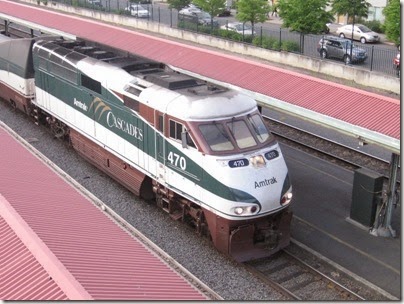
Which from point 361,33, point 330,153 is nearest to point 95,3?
point 361,33

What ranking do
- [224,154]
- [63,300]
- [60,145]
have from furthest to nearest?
[60,145], [224,154], [63,300]

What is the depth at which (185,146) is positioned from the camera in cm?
1348

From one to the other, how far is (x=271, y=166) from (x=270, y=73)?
6.59 meters

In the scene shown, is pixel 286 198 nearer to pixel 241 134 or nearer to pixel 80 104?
pixel 241 134

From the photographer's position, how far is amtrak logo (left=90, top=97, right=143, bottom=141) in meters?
15.6

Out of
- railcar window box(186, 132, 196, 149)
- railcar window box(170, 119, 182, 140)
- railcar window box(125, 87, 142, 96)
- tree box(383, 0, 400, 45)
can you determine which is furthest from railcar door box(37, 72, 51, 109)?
tree box(383, 0, 400, 45)

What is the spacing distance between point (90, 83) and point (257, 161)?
7194 mm

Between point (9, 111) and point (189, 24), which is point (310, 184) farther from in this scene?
point (189, 24)

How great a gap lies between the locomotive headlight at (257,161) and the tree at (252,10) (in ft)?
87.5

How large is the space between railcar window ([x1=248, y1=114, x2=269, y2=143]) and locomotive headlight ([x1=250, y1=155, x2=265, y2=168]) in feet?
2.01

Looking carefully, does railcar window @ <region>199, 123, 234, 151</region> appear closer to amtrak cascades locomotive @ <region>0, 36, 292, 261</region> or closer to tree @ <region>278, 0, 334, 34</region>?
amtrak cascades locomotive @ <region>0, 36, 292, 261</region>

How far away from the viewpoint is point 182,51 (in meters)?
23.4

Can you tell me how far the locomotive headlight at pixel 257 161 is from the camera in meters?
12.9

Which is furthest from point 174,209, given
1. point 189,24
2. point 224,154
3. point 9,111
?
point 189,24
